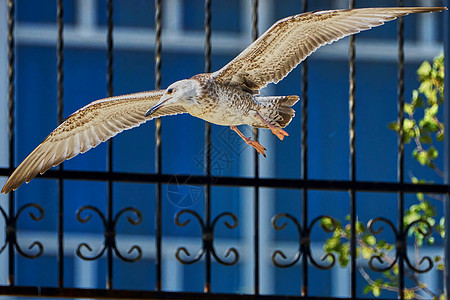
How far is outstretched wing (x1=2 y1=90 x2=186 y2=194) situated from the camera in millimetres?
2627

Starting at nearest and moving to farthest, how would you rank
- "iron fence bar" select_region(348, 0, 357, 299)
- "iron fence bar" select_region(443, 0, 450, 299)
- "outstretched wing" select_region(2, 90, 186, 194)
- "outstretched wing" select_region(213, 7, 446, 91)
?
1. "outstretched wing" select_region(213, 7, 446, 91)
2. "outstretched wing" select_region(2, 90, 186, 194)
3. "iron fence bar" select_region(348, 0, 357, 299)
4. "iron fence bar" select_region(443, 0, 450, 299)

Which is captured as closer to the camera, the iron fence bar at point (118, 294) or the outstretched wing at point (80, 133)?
the outstretched wing at point (80, 133)

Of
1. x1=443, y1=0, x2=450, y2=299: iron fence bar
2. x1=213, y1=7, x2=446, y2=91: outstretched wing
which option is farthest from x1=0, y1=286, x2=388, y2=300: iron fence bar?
x1=213, y1=7, x2=446, y2=91: outstretched wing

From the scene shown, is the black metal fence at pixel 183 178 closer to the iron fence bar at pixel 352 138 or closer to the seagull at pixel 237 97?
the iron fence bar at pixel 352 138

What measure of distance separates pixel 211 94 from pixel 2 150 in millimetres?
5858

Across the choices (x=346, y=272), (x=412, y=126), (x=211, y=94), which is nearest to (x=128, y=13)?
(x=346, y=272)

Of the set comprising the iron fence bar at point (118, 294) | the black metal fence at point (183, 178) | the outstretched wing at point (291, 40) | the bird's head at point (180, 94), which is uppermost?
the outstretched wing at point (291, 40)

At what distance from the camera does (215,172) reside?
3674 mm

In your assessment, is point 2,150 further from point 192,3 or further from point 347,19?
point 347,19

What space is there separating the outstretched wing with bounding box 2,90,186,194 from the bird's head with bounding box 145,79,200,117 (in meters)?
0.44

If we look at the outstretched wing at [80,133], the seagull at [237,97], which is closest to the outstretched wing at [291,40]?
the seagull at [237,97]

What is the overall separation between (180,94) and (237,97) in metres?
0.18

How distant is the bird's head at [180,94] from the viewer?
2121mm

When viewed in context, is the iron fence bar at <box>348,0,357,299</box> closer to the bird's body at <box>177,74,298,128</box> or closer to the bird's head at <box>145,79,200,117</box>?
the bird's body at <box>177,74,298,128</box>
